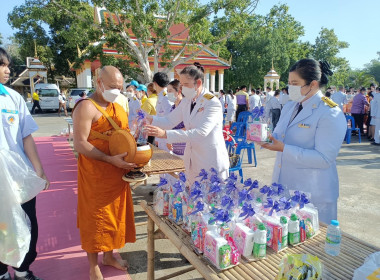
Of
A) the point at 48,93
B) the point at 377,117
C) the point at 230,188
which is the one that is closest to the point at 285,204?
the point at 230,188

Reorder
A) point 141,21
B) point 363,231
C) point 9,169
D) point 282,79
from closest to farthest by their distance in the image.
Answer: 1. point 9,169
2. point 363,231
3. point 141,21
4. point 282,79

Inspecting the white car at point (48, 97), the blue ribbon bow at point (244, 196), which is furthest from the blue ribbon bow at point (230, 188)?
the white car at point (48, 97)

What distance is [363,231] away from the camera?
3.47 meters

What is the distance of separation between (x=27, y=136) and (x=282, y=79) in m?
35.8

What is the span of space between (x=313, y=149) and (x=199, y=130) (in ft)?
3.05

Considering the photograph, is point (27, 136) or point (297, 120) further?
point (27, 136)

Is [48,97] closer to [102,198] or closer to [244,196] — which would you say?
[102,198]

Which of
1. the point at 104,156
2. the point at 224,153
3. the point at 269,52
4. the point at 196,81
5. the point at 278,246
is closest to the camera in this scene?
the point at 278,246

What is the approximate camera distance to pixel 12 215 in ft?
6.10

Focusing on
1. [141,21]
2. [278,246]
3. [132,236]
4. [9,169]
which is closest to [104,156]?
[9,169]

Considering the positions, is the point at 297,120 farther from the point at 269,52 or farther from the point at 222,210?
the point at 269,52

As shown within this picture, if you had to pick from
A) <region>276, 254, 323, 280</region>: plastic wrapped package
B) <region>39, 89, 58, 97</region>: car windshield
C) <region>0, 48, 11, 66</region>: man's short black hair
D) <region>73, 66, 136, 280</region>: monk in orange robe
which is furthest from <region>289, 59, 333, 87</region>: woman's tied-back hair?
<region>39, 89, 58, 97</region>: car windshield

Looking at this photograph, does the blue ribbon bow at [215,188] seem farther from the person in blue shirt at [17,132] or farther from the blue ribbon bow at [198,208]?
the person in blue shirt at [17,132]

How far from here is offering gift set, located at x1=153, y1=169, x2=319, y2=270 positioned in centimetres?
148
